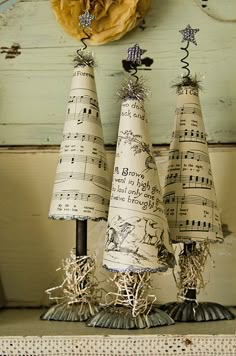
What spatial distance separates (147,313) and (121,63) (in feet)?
1.31

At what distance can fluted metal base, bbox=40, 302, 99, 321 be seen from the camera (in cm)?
78

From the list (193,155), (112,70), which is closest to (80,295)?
(193,155)

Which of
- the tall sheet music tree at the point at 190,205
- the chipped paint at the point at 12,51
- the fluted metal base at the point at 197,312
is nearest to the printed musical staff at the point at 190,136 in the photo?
the tall sheet music tree at the point at 190,205

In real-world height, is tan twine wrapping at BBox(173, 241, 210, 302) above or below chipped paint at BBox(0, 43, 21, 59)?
below

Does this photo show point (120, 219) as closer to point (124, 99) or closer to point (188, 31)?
point (124, 99)

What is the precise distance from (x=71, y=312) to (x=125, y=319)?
0.29 ft

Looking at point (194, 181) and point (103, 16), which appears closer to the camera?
point (194, 181)

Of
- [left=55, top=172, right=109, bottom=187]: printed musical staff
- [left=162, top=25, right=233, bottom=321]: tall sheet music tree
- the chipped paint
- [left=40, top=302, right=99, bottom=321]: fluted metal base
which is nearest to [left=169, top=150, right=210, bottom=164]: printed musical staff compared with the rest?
[left=162, top=25, right=233, bottom=321]: tall sheet music tree

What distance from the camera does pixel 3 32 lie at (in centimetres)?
98

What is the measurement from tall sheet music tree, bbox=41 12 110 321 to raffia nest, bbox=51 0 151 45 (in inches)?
4.6

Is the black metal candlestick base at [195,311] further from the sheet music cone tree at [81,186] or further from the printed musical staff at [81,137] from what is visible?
the printed musical staff at [81,137]

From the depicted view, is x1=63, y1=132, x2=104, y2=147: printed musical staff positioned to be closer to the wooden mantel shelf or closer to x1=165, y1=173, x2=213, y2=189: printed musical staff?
x1=165, y1=173, x2=213, y2=189: printed musical staff

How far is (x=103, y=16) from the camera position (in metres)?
0.93

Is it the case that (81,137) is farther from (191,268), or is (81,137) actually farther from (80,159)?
(191,268)
